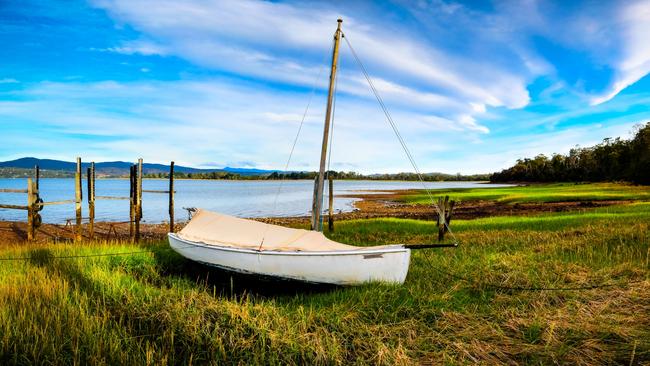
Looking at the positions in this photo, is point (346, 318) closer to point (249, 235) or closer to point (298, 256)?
point (298, 256)

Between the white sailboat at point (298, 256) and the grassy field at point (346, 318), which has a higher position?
the white sailboat at point (298, 256)

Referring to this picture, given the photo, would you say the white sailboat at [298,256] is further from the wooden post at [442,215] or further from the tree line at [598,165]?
the tree line at [598,165]

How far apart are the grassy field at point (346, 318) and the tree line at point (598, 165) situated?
66.0m

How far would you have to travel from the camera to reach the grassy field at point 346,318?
4875mm

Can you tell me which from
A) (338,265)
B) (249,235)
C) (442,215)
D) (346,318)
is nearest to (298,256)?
(338,265)

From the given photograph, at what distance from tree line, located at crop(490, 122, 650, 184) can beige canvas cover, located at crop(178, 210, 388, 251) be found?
223 ft

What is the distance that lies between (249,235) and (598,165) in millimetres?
102427

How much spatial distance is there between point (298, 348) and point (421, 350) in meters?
1.64

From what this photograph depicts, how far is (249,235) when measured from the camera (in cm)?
1035

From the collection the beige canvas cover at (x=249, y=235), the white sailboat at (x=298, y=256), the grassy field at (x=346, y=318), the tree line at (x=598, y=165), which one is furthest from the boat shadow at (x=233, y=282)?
the tree line at (x=598, y=165)

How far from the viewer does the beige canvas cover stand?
905 centimetres

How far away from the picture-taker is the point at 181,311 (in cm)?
576

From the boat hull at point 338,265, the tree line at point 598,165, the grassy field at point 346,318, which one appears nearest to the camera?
the grassy field at point 346,318

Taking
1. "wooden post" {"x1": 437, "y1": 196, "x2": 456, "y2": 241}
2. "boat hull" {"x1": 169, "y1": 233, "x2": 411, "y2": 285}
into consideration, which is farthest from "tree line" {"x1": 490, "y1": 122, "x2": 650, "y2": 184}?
"boat hull" {"x1": 169, "y1": 233, "x2": 411, "y2": 285}
